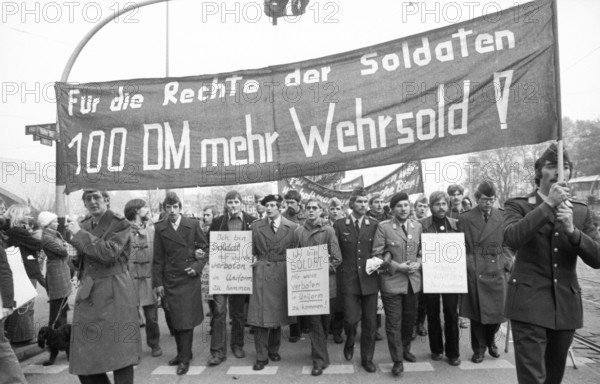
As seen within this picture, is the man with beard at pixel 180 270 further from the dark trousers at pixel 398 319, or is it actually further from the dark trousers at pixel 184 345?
the dark trousers at pixel 398 319

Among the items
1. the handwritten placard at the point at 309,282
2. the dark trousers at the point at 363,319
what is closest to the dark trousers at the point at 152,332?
the handwritten placard at the point at 309,282

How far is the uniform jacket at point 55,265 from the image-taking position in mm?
5797

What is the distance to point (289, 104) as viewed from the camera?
4.29 meters

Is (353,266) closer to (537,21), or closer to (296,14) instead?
(537,21)

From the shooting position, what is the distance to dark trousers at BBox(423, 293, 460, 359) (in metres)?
5.03

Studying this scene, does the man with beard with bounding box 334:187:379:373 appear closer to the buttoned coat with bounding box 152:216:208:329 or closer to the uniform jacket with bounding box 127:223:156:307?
the buttoned coat with bounding box 152:216:208:329

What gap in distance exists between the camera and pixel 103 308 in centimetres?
370

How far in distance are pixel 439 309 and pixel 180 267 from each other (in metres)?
3.22

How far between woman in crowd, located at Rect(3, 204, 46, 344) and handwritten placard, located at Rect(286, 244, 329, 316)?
342cm

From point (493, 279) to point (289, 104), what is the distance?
3.18 meters

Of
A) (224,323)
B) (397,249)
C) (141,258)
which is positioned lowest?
(224,323)

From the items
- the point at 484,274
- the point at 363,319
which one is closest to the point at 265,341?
the point at 363,319

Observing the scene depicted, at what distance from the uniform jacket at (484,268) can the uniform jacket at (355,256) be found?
1167 mm

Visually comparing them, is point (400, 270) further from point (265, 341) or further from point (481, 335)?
point (265, 341)
